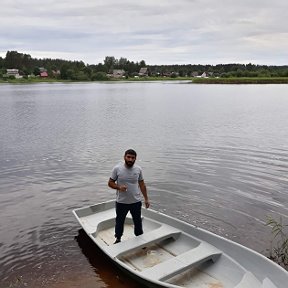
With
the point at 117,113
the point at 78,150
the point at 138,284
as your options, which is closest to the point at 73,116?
the point at 117,113

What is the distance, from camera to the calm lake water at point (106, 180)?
928cm

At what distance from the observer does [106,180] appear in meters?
15.7

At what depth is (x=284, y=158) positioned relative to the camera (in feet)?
62.4

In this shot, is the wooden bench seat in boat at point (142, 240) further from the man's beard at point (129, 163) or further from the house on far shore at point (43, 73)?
the house on far shore at point (43, 73)

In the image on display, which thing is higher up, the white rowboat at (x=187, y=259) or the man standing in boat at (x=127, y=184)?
the man standing in boat at (x=127, y=184)

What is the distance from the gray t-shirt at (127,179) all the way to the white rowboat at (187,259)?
1.02 meters

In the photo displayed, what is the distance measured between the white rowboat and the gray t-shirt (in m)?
1.02

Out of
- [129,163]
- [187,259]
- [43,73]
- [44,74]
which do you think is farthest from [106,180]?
[43,73]

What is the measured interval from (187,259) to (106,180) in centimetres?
830

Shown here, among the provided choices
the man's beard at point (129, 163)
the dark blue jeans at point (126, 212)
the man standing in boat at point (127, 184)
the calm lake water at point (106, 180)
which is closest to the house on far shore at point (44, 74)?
the calm lake water at point (106, 180)

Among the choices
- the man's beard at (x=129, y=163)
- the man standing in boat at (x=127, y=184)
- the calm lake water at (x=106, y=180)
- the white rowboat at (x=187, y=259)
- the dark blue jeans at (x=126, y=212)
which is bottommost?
the calm lake water at (x=106, y=180)

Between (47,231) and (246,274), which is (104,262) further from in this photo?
(246,274)

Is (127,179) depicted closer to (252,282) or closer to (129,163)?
(129,163)

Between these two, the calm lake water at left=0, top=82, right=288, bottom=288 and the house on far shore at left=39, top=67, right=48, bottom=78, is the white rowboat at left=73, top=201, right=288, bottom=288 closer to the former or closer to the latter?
the calm lake water at left=0, top=82, right=288, bottom=288
